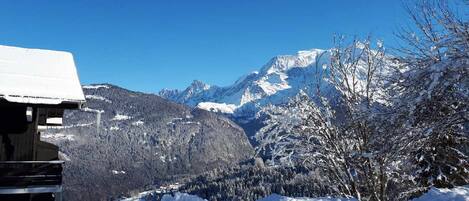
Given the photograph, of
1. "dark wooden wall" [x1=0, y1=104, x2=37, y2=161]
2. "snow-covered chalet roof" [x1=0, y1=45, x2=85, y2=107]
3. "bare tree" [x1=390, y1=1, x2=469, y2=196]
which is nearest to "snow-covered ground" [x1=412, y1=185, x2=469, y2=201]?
"bare tree" [x1=390, y1=1, x2=469, y2=196]

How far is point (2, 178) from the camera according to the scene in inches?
556

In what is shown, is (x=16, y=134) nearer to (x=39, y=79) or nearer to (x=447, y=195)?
(x=39, y=79)

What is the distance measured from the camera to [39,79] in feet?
47.8

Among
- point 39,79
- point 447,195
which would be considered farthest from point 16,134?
point 447,195

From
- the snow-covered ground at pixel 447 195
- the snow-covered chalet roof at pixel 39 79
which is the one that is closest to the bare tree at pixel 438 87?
the snow-covered ground at pixel 447 195

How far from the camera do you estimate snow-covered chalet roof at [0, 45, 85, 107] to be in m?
13.5

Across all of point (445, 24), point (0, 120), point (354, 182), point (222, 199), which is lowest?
point (222, 199)

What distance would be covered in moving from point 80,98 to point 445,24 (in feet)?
32.2

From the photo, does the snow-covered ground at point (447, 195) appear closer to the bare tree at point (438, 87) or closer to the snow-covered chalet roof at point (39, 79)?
the bare tree at point (438, 87)

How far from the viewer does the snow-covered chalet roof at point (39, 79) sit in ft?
44.2

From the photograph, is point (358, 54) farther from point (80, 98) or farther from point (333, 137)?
point (80, 98)

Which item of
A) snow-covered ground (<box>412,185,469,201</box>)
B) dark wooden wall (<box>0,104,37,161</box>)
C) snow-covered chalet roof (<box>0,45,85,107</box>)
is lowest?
snow-covered ground (<box>412,185,469,201</box>)

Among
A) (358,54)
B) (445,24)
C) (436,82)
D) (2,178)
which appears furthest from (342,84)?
(2,178)

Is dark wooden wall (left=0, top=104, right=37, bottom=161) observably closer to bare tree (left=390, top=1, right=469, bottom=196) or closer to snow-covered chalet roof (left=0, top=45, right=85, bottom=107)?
snow-covered chalet roof (left=0, top=45, right=85, bottom=107)
